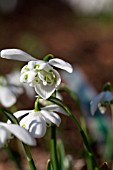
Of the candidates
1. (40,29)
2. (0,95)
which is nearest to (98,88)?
(0,95)

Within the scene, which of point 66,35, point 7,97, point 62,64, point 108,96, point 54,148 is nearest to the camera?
point 62,64

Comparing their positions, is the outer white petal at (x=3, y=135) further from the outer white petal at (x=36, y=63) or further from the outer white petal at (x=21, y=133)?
the outer white petal at (x=36, y=63)

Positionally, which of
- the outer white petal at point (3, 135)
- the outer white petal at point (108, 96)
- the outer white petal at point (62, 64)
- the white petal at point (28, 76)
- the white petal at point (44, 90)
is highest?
the outer white petal at point (62, 64)

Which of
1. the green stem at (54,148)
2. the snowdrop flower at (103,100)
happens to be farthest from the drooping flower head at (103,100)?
the green stem at (54,148)

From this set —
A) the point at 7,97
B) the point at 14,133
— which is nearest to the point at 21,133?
the point at 14,133

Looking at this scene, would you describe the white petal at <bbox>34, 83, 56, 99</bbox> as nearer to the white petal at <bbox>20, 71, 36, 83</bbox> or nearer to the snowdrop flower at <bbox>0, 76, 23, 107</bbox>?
the white petal at <bbox>20, 71, 36, 83</bbox>

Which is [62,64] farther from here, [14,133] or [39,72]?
[14,133]
